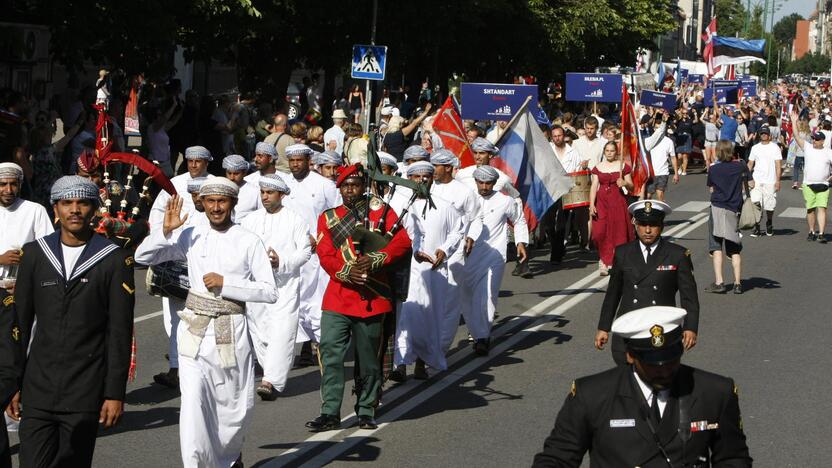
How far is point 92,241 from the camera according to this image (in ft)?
22.8

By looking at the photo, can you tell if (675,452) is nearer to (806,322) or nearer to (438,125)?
(806,322)

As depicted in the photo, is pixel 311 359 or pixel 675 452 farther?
pixel 311 359

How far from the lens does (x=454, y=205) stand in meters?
12.5

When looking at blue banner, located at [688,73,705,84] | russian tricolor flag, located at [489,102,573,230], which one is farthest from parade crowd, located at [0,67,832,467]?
blue banner, located at [688,73,705,84]

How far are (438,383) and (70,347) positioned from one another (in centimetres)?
513

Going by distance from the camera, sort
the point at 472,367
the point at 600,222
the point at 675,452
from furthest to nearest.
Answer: the point at 600,222 < the point at 472,367 < the point at 675,452

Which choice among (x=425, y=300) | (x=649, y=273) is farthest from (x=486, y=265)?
(x=649, y=273)

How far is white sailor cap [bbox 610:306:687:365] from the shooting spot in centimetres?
491

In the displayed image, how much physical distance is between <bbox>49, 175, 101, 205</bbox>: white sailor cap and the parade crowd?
0.01 m

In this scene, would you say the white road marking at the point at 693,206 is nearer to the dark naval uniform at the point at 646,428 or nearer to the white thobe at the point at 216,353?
the white thobe at the point at 216,353

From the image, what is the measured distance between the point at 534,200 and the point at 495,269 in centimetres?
500

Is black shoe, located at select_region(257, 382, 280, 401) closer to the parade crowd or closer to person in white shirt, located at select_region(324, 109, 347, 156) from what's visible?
the parade crowd

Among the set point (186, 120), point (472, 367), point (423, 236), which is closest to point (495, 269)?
point (472, 367)

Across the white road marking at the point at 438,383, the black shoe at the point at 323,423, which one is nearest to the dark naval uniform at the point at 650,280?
the white road marking at the point at 438,383
